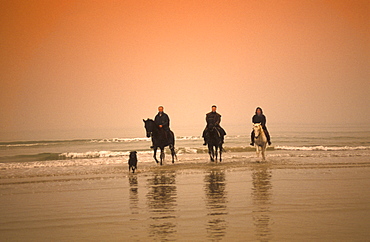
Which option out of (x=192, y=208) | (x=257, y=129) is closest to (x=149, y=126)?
(x=257, y=129)

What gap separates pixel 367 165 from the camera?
19.9 meters

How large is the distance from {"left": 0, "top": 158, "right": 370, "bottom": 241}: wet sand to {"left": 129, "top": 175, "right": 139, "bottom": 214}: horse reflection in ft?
0.07

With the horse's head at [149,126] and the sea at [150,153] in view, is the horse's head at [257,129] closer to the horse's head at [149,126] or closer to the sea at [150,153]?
the sea at [150,153]

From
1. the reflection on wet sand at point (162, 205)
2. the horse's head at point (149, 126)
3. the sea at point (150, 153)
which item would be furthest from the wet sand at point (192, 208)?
the sea at point (150, 153)

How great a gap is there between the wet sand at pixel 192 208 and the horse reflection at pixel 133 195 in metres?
0.02

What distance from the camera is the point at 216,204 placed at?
10609 mm

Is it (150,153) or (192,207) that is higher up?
(150,153)

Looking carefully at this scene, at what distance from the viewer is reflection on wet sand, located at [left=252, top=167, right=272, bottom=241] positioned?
7.87 meters

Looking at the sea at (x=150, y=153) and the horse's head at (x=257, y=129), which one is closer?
the horse's head at (x=257, y=129)

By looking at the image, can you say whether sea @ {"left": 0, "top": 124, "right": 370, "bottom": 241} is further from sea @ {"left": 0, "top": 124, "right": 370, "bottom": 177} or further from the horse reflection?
sea @ {"left": 0, "top": 124, "right": 370, "bottom": 177}

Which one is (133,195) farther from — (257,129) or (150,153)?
(150,153)

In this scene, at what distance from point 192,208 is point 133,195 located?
9.13 ft

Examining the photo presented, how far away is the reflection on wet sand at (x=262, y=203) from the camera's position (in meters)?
7.87

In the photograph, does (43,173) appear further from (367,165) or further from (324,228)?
(324,228)
